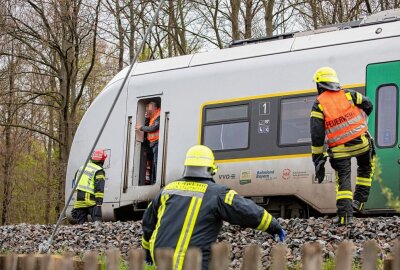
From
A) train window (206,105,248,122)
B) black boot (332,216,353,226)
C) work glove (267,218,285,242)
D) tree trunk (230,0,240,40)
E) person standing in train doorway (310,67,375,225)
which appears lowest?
black boot (332,216,353,226)

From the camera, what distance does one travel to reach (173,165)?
44.3ft

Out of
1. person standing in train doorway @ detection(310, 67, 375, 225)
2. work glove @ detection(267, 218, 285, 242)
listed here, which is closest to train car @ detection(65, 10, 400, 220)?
person standing in train doorway @ detection(310, 67, 375, 225)

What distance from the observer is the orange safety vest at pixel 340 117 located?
9.35 m

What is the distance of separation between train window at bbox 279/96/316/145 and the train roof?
0.92 metres

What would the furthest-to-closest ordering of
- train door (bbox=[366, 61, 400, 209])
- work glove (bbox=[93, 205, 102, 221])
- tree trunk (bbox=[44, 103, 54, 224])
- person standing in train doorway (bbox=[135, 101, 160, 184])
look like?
tree trunk (bbox=[44, 103, 54, 224]) → work glove (bbox=[93, 205, 102, 221]) → person standing in train doorway (bbox=[135, 101, 160, 184]) → train door (bbox=[366, 61, 400, 209])

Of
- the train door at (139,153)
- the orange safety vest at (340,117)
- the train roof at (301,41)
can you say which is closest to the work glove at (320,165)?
the orange safety vest at (340,117)

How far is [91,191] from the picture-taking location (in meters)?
14.7

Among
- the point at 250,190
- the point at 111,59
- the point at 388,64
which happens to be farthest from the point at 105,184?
the point at 111,59

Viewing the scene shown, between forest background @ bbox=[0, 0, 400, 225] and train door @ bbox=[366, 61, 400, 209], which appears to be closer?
train door @ bbox=[366, 61, 400, 209]

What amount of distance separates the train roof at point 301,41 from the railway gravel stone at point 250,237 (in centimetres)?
320

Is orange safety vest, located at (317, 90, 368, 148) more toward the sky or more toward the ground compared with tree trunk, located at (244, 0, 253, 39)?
more toward the ground

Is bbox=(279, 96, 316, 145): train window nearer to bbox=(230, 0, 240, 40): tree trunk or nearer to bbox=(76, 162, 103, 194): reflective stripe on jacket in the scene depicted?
bbox=(76, 162, 103, 194): reflective stripe on jacket

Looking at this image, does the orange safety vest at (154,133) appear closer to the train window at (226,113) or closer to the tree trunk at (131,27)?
the train window at (226,113)

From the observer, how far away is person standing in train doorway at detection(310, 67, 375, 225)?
932cm
